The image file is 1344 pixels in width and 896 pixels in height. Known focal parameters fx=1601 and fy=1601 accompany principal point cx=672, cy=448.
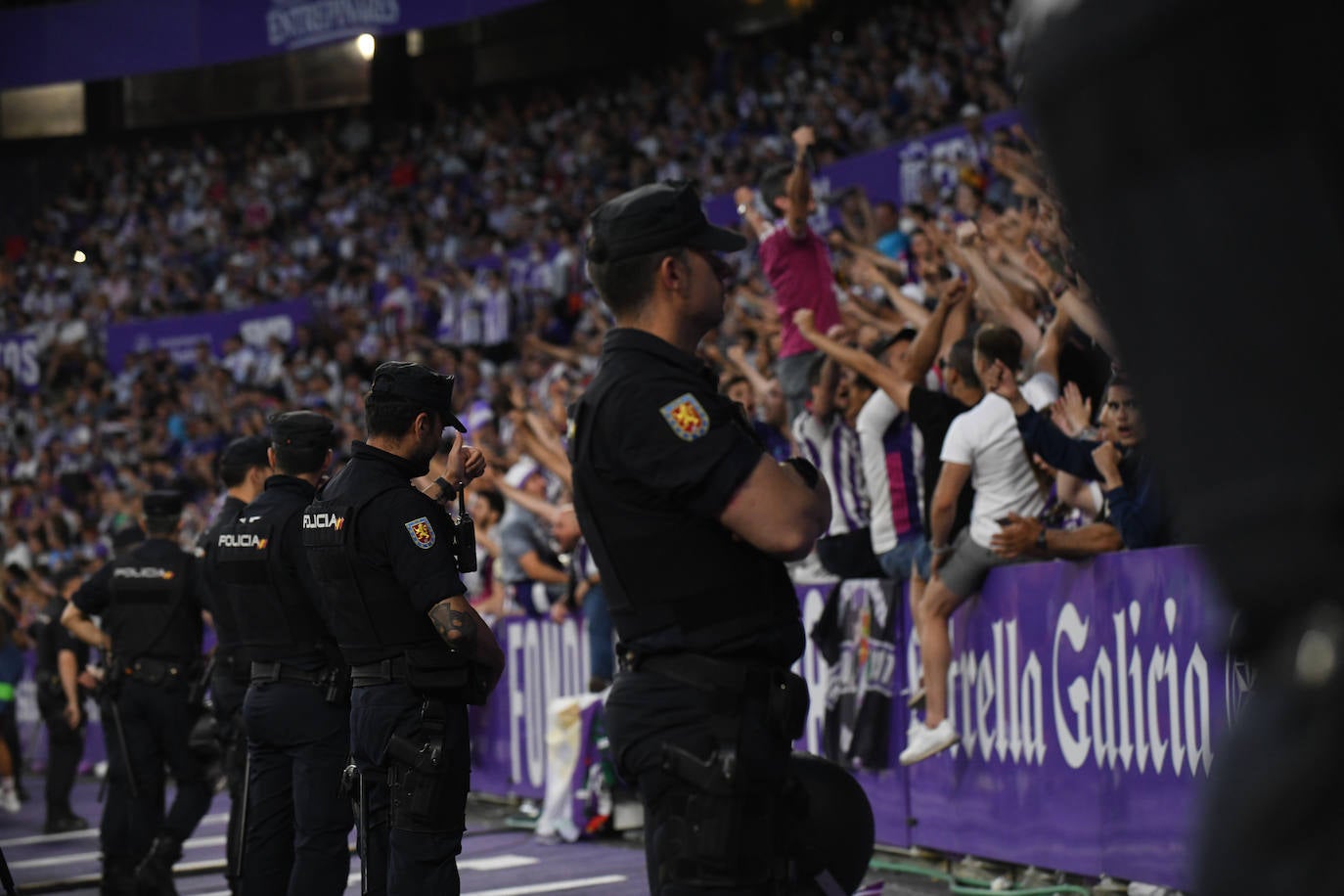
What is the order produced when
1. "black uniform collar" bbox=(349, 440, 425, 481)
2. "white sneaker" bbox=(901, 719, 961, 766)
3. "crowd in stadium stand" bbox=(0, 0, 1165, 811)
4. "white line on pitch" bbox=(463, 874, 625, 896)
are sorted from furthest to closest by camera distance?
1. "crowd in stadium stand" bbox=(0, 0, 1165, 811)
2. "white line on pitch" bbox=(463, 874, 625, 896)
3. "white sneaker" bbox=(901, 719, 961, 766)
4. "black uniform collar" bbox=(349, 440, 425, 481)

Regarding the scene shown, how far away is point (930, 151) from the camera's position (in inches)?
615

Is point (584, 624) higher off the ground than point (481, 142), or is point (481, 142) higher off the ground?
point (481, 142)

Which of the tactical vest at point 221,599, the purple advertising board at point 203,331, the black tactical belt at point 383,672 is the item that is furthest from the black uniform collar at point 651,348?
the purple advertising board at point 203,331

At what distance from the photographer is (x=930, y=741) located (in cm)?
774

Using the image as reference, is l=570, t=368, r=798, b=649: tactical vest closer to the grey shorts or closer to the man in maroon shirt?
the grey shorts

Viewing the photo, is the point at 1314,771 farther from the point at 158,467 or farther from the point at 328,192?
the point at 328,192

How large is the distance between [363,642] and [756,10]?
25.7 metres

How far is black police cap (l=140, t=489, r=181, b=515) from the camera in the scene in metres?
9.32

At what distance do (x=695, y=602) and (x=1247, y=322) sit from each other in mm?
2332

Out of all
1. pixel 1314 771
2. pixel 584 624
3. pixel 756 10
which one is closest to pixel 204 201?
pixel 756 10

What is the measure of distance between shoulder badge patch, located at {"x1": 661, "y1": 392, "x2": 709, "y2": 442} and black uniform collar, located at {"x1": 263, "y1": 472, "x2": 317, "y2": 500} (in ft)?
13.5

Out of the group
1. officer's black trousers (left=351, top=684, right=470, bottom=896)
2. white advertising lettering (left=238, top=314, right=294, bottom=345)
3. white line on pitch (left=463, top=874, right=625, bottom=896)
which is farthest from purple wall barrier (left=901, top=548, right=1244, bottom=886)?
white advertising lettering (left=238, top=314, right=294, bottom=345)

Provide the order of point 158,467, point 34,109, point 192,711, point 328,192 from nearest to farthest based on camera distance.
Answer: point 192,711 → point 158,467 → point 328,192 → point 34,109

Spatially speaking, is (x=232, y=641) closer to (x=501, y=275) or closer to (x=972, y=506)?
(x=972, y=506)
